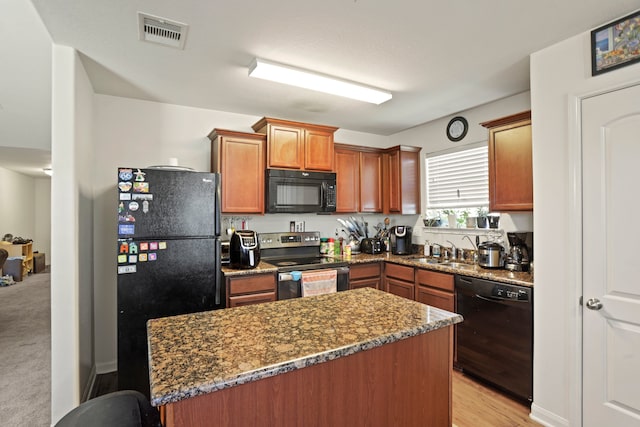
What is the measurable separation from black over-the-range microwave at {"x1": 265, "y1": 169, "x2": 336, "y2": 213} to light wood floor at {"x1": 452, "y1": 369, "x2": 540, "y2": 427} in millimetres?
2146

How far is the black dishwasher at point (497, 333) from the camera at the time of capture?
235 cm

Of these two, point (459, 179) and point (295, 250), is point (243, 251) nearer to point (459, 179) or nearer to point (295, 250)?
point (295, 250)

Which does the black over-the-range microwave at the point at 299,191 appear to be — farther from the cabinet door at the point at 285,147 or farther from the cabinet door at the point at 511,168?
the cabinet door at the point at 511,168

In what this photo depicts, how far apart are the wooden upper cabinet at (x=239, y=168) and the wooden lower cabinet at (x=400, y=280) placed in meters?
1.58

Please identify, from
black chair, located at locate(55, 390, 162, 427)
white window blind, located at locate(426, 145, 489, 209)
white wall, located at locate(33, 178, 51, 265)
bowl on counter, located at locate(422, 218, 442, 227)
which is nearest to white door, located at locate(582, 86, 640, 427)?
white window blind, located at locate(426, 145, 489, 209)

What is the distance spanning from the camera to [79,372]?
2301 mm

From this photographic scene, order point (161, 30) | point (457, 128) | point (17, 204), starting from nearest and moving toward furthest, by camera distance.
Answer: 1. point (161, 30)
2. point (457, 128)
3. point (17, 204)

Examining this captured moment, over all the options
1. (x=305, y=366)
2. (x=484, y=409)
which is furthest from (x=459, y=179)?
(x=305, y=366)

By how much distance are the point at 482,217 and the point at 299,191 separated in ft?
6.31

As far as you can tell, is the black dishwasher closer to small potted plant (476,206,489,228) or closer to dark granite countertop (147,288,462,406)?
small potted plant (476,206,489,228)

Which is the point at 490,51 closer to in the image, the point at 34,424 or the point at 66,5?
the point at 66,5

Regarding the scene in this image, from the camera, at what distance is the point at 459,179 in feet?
12.0

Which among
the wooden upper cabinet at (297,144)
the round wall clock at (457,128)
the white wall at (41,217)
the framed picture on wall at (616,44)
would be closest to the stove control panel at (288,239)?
the wooden upper cabinet at (297,144)

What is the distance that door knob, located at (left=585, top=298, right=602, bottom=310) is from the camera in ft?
6.35
